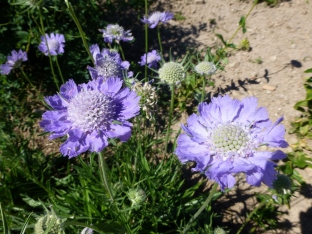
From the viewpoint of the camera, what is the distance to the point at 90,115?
1246 millimetres

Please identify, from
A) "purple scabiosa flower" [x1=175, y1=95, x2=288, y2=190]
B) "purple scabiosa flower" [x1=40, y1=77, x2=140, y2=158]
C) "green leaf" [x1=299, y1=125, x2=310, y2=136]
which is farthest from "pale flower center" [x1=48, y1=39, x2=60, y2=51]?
"green leaf" [x1=299, y1=125, x2=310, y2=136]

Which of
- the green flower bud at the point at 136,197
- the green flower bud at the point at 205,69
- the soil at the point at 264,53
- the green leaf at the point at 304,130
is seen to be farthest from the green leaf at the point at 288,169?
the green flower bud at the point at 136,197

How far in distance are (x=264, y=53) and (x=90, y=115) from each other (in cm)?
324

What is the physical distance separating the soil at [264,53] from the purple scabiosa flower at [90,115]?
1.62 metres

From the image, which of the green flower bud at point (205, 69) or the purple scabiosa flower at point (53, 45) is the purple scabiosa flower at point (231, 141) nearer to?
the green flower bud at point (205, 69)

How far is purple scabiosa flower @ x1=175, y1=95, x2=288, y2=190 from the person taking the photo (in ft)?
3.73

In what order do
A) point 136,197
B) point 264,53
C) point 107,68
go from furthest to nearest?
1. point 264,53
2. point 107,68
3. point 136,197

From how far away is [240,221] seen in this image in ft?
7.95

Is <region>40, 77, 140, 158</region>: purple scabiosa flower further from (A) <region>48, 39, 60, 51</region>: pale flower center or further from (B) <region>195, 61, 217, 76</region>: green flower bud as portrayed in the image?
(A) <region>48, 39, 60, 51</region>: pale flower center

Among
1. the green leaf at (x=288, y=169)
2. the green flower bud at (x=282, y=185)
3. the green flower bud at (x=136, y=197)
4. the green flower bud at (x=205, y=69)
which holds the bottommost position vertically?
the green flower bud at (x=136, y=197)

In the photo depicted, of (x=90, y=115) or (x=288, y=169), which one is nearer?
(x=90, y=115)

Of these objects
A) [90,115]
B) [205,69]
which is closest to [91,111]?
[90,115]

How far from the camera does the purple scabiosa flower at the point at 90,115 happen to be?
1.19 metres

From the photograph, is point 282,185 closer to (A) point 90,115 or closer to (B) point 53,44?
(A) point 90,115
